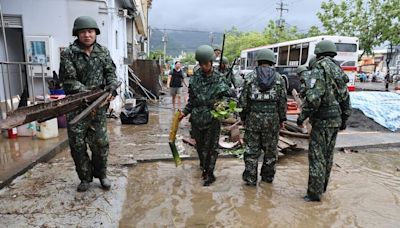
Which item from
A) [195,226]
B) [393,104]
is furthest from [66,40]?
[393,104]

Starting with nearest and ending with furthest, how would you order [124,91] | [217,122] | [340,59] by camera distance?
[217,122], [124,91], [340,59]

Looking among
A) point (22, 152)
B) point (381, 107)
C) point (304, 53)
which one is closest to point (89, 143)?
point (22, 152)

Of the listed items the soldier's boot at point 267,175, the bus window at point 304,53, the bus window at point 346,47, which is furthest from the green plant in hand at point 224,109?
the bus window at point 346,47

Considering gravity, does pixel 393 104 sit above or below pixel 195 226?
above

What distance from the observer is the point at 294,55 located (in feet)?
61.0

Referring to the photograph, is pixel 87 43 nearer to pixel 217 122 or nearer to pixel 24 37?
pixel 217 122

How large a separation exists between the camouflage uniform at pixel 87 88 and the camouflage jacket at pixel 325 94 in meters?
2.24

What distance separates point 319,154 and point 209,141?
140 centimetres

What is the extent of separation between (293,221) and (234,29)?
70.3 metres

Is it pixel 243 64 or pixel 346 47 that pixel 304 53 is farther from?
pixel 243 64

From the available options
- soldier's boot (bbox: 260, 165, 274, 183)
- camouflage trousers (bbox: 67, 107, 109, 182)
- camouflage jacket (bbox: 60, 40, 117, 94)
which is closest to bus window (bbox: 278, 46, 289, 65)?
soldier's boot (bbox: 260, 165, 274, 183)

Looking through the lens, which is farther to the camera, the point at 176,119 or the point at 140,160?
the point at 140,160

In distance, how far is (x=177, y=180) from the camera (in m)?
4.42

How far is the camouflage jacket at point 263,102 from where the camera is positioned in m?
4.05
